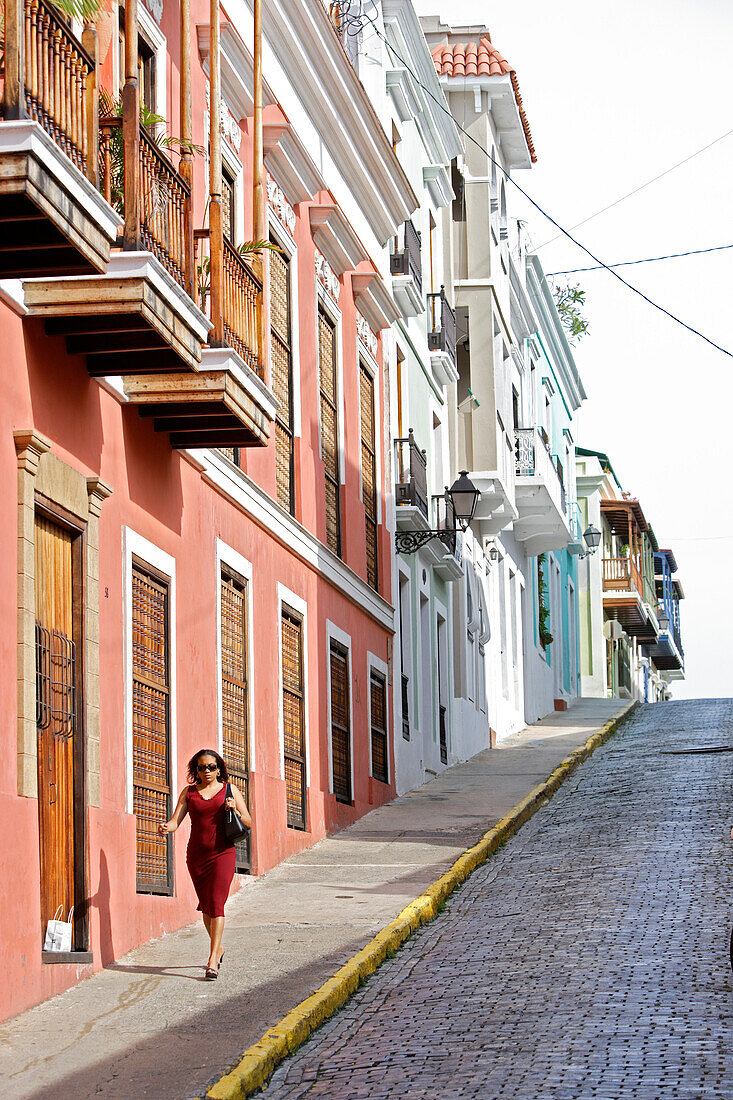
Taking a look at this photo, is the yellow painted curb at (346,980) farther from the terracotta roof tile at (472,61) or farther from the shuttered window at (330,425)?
the terracotta roof tile at (472,61)

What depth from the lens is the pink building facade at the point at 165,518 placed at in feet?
29.4

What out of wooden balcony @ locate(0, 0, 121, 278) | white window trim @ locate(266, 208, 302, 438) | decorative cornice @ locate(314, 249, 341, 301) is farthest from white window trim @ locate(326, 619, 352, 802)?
wooden balcony @ locate(0, 0, 121, 278)

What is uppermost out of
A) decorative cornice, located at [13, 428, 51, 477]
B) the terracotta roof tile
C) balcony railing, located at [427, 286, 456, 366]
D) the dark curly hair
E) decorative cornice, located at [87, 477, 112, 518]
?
the terracotta roof tile

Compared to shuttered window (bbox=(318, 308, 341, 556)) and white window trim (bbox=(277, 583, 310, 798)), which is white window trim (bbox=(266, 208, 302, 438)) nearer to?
shuttered window (bbox=(318, 308, 341, 556))

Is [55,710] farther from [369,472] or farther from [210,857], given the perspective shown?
[369,472]

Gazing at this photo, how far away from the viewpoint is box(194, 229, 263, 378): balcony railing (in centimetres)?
1159

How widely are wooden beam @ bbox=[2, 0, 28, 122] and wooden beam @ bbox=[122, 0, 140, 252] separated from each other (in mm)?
1543

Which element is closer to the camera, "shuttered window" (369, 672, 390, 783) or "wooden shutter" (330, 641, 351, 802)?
"wooden shutter" (330, 641, 351, 802)

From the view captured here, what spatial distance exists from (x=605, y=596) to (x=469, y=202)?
953 inches

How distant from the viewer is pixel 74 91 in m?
8.66

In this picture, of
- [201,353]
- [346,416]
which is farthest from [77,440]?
[346,416]

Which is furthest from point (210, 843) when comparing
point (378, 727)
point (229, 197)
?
point (378, 727)

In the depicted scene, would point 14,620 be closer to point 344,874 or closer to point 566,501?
point 344,874

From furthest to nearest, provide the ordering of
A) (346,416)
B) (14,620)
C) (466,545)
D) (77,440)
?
(466,545) < (346,416) < (77,440) < (14,620)
